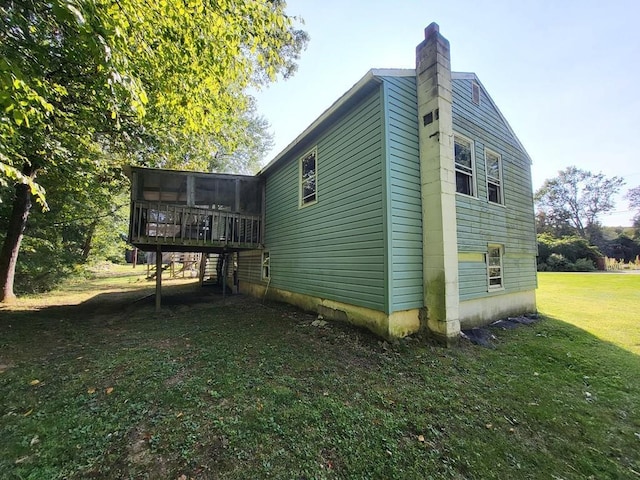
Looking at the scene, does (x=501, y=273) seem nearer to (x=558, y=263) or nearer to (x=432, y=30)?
(x=432, y=30)

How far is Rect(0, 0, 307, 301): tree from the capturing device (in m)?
3.17

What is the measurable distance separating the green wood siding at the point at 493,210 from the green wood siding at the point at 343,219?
241 cm

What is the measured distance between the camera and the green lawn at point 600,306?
6.55 m

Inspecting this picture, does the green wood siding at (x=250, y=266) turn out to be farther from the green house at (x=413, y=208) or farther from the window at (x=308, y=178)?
the window at (x=308, y=178)

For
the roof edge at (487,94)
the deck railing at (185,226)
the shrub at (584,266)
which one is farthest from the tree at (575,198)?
the deck railing at (185,226)

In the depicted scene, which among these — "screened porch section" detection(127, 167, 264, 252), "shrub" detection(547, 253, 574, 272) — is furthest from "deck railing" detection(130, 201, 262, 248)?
"shrub" detection(547, 253, 574, 272)

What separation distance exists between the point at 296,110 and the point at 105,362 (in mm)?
10079

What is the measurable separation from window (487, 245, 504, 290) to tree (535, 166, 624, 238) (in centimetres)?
4686

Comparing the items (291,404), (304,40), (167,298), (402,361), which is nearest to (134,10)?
(291,404)

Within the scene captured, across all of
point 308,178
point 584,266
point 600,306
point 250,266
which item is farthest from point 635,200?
point 250,266

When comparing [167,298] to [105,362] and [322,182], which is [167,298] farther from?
[322,182]

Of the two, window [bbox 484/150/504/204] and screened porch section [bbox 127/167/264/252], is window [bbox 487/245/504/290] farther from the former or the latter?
screened porch section [bbox 127/167/264/252]

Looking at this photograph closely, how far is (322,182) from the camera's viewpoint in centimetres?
739

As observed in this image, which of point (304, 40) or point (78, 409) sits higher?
point (304, 40)
